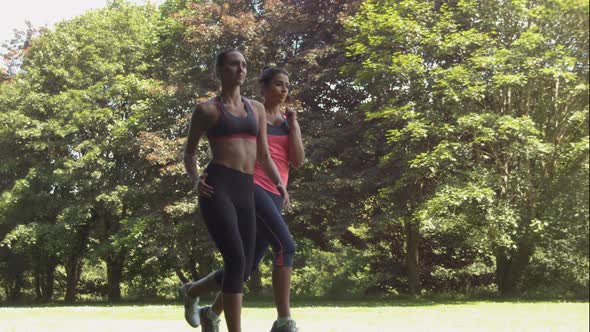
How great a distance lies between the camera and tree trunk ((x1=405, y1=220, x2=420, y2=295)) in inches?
616

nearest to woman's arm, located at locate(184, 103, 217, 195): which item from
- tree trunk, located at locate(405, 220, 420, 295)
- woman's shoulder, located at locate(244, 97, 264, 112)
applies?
woman's shoulder, located at locate(244, 97, 264, 112)

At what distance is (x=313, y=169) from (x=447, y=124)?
6.59 m

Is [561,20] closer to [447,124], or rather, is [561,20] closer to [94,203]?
[447,124]

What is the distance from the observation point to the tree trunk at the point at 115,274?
20586 mm

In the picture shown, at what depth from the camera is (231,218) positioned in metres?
3.18

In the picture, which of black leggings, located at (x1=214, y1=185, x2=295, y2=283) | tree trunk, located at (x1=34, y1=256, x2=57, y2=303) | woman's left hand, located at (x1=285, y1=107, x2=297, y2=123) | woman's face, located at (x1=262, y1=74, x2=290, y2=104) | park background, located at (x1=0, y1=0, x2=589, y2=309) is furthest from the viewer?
tree trunk, located at (x1=34, y1=256, x2=57, y2=303)

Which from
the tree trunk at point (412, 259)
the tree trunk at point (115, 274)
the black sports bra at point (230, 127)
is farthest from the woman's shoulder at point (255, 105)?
the tree trunk at point (115, 274)

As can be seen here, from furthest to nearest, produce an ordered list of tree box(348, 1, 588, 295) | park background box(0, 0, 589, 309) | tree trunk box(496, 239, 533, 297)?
park background box(0, 0, 589, 309), tree trunk box(496, 239, 533, 297), tree box(348, 1, 588, 295)

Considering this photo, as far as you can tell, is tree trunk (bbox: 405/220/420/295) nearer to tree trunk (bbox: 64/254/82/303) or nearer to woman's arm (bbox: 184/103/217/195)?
tree trunk (bbox: 64/254/82/303)

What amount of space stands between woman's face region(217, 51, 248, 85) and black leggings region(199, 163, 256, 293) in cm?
46

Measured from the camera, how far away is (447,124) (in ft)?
34.4

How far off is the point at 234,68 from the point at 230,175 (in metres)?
0.54

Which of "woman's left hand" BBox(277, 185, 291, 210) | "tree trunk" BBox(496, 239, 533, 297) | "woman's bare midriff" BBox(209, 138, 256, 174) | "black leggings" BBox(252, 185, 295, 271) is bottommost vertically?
"tree trunk" BBox(496, 239, 533, 297)

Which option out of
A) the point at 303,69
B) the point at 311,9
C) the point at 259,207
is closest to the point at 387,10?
the point at 303,69
